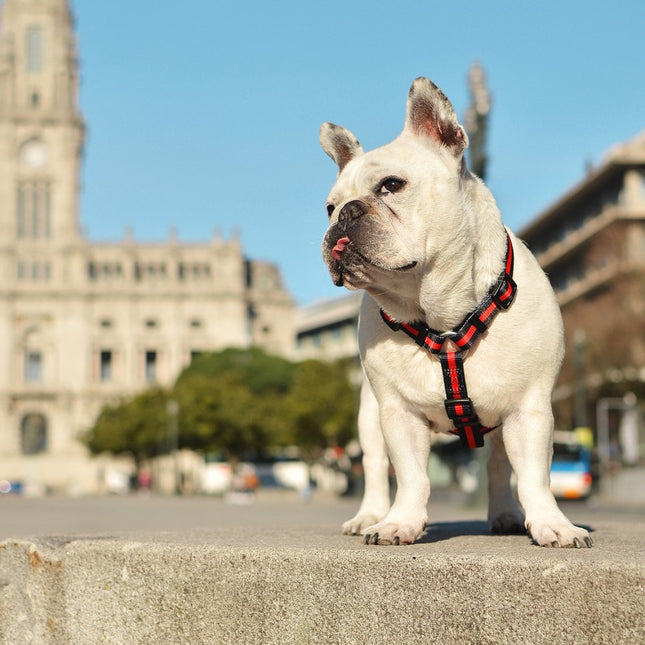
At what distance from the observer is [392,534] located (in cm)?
372

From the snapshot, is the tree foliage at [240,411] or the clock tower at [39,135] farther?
the clock tower at [39,135]

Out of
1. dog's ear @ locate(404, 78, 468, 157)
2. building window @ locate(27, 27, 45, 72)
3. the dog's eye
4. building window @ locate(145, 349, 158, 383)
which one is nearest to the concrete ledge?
the dog's eye

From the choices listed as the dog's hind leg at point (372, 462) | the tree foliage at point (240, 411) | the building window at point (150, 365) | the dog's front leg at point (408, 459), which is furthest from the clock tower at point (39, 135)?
the dog's front leg at point (408, 459)

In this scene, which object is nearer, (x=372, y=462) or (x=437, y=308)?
(x=437, y=308)

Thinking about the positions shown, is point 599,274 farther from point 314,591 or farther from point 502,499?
point 314,591

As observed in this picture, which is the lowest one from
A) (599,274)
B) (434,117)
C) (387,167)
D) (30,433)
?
(387,167)

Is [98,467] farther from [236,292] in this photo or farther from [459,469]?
[459,469]

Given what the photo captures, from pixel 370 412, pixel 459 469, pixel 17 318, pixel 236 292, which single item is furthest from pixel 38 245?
pixel 370 412

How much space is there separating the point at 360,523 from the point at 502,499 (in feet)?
1.78

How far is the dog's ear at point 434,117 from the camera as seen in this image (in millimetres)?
3811

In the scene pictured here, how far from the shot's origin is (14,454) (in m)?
96.4

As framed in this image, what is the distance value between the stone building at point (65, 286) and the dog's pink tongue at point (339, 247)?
97493mm

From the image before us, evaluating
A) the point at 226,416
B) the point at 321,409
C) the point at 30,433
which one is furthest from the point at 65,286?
the point at 321,409

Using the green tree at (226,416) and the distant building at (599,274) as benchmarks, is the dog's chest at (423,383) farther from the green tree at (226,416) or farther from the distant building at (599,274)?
the green tree at (226,416)
